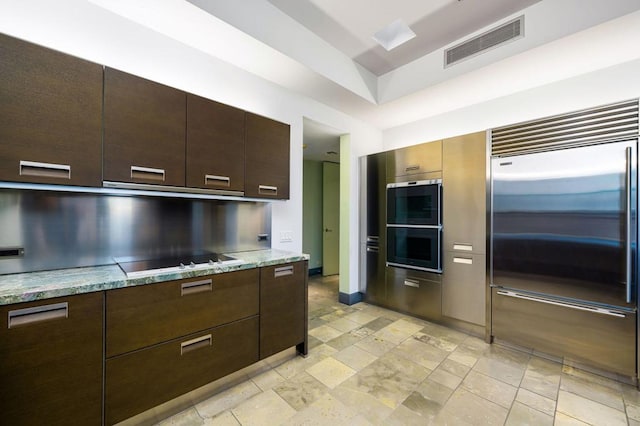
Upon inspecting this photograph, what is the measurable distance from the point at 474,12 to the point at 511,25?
345 millimetres

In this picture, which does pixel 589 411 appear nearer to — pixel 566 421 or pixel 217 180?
pixel 566 421

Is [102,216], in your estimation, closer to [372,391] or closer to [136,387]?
[136,387]

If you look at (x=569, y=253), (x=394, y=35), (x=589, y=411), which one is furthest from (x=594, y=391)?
(x=394, y=35)

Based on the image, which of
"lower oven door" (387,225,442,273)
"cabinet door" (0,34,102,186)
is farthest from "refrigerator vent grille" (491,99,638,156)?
"cabinet door" (0,34,102,186)

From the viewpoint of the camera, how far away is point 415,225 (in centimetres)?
318

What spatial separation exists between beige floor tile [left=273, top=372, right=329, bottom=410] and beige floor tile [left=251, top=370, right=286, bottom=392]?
5 cm

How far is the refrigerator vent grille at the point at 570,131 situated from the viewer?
78.6 inches

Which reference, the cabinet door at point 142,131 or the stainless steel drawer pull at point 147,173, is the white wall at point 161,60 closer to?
the cabinet door at point 142,131

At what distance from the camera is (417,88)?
2887mm

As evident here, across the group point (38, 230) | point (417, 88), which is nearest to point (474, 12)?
point (417, 88)

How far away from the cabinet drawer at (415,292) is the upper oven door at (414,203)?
0.64m

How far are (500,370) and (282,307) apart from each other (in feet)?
6.18

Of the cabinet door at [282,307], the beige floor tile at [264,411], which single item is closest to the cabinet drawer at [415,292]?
the cabinet door at [282,307]

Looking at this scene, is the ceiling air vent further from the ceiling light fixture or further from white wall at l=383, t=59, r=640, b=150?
the ceiling light fixture
